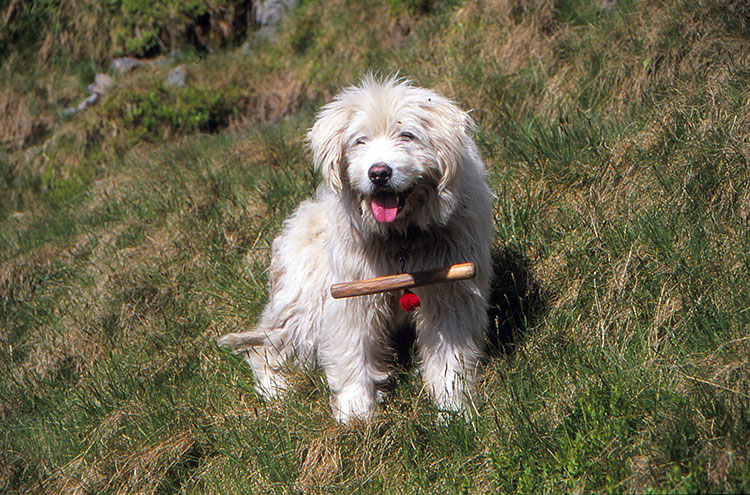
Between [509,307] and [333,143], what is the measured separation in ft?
5.14

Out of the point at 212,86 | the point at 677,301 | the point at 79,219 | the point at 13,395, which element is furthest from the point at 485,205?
the point at 212,86

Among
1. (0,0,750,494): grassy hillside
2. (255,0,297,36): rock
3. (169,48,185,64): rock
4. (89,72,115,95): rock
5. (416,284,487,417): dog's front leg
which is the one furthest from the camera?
(169,48,185,64): rock

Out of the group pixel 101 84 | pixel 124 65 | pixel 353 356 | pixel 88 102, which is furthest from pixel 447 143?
pixel 124 65

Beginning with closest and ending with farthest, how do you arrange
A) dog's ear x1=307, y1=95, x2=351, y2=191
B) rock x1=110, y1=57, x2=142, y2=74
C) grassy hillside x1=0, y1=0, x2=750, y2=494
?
grassy hillside x1=0, y1=0, x2=750, y2=494 → dog's ear x1=307, y1=95, x2=351, y2=191 → rock x1=110, y1=57, x2=142, y2=74

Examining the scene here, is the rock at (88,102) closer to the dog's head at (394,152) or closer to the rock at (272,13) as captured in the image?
the rock at (272,13)

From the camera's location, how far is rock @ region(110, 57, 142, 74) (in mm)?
11000

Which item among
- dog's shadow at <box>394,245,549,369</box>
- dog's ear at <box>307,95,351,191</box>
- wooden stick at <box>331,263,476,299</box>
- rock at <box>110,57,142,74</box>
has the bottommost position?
rock at <box>110,57,142,74</box>

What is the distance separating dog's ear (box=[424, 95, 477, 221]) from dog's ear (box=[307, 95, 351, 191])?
0.44m

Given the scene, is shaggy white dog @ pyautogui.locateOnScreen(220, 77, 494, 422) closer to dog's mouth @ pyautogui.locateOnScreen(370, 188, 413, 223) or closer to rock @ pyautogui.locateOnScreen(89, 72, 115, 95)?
dog's mouth @ pyautogui.locateOnScreen(370, 188, 413, 223)

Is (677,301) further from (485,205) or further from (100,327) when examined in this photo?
(100,327)

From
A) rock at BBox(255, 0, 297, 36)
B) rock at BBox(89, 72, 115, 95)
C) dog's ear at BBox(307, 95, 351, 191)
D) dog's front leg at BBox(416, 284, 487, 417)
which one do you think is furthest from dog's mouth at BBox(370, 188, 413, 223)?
rock at BBox(89, 72, 115, 95)

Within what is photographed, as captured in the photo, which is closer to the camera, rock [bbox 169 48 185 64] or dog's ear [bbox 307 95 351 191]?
dog's ear [bbox 307 95 351 191]

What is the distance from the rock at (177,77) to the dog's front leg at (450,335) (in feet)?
23.0

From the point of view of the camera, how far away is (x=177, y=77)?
10.1 metres
